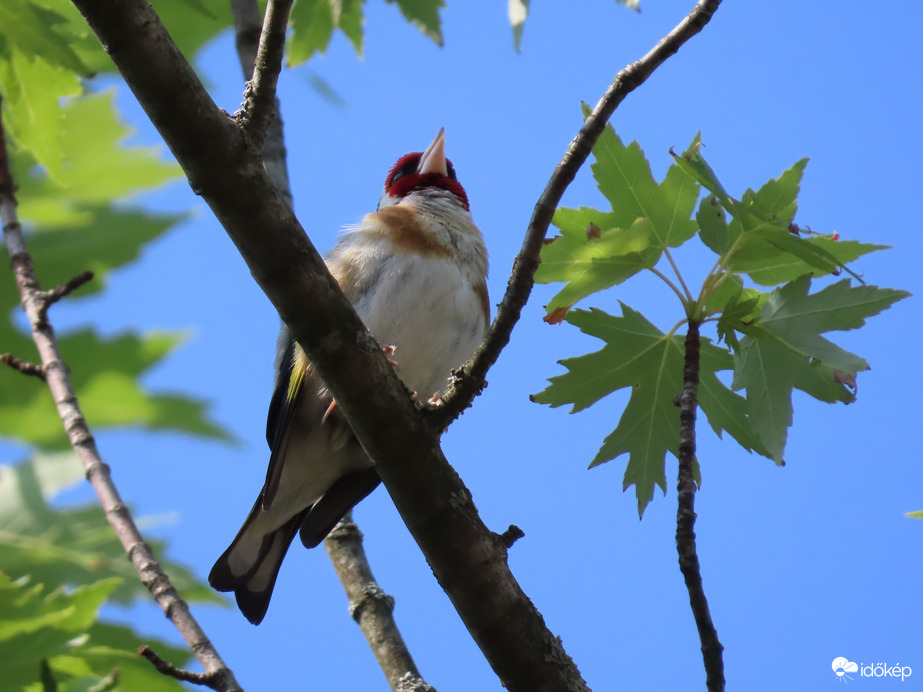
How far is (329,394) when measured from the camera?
392 centimetres

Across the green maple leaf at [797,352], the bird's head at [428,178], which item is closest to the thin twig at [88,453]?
the green maple leaf at [797,352]

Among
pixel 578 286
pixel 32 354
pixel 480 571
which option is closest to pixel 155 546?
pixel 32 354

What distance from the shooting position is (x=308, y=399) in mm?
4098

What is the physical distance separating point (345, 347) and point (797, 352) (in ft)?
3.75

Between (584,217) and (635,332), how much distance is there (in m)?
0.34

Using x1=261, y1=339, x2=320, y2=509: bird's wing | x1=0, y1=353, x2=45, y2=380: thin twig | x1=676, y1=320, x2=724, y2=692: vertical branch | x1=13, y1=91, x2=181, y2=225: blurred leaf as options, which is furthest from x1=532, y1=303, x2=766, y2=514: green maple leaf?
x1=13, y1=91, x2=181, y2=225: blurred leaf

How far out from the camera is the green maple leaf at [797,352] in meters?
2.39

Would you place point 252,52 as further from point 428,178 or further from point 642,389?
point 642,389

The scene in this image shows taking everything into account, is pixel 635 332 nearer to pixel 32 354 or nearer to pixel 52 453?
pixel 52 453

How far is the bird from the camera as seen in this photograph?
401 cm

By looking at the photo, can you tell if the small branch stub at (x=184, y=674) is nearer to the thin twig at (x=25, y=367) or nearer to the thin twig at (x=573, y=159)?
the thin twig at (x=25, y=367)

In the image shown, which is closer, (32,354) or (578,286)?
(578,286)

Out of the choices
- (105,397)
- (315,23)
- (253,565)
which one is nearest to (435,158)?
(315,23)

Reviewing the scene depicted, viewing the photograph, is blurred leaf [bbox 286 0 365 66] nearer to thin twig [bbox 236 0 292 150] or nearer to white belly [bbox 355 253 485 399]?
white belly [bbox 355 253 485 399]
